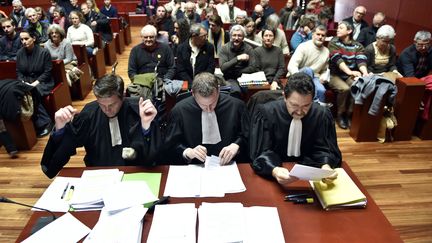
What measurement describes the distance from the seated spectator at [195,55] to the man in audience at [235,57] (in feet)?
0.56

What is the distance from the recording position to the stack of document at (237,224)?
166cm

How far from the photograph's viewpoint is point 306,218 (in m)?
1.82

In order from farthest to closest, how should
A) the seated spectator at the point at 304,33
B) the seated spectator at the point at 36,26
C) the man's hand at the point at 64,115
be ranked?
the seated spectator at the point at 36,26 → the seated spectator at the point at 304,33 → the man's hand at the point at 64,115

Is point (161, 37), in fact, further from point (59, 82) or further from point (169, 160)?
point (169, 160)

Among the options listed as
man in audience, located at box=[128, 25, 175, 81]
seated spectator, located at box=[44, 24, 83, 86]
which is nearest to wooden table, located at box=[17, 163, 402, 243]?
man in audience, located at box=[128, 25, 175, 81]

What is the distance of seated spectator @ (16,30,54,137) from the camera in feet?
15.2

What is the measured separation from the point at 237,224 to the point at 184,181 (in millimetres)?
498

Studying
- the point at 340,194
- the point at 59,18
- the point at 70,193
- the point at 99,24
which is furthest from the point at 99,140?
the point at 59,18

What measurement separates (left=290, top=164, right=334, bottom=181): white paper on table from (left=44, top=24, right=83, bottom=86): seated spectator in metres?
4.36

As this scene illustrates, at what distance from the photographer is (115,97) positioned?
2371 millimetres

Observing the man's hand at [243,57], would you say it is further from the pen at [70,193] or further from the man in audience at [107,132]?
the pen at [70,193]

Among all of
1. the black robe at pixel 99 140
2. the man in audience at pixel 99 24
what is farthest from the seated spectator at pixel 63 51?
the black robe at pixel 99 140

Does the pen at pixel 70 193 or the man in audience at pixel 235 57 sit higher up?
the man in audience at pixel 235 57

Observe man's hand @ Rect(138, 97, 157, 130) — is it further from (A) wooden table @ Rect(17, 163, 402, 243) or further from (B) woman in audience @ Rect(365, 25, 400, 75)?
(B) woman in audience @ Rect(365, 25, 400, 75)
